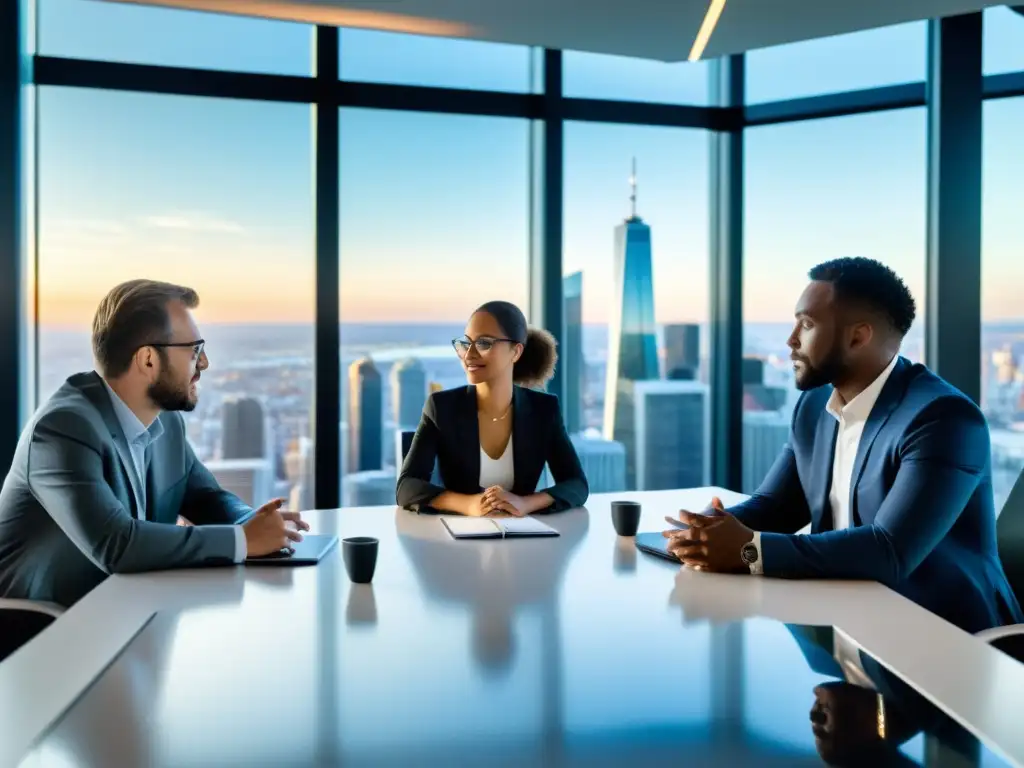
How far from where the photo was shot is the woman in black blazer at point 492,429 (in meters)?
2.92

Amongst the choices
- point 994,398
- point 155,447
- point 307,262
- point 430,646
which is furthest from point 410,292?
point 430,646

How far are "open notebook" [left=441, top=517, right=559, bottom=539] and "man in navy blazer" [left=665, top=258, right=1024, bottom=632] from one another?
416mm

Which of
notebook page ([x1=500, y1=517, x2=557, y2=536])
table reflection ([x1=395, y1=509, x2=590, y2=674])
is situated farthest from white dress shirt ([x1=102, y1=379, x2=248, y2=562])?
notebook page ([x1=500, y1=517, x2=557, y2=536])

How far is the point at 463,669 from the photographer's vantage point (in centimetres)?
126

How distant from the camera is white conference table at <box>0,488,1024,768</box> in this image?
1.01 meters

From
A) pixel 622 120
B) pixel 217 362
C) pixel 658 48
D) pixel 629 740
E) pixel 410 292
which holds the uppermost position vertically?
pixel 622 120

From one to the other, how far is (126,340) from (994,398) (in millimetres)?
3843

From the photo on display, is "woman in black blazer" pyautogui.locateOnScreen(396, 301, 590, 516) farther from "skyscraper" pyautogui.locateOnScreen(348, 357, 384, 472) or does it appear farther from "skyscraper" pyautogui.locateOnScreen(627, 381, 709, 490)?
"skyscraper" pyautogui.locateOnScreen(627, 381, 709, 490)

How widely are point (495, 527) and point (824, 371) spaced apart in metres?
0.90

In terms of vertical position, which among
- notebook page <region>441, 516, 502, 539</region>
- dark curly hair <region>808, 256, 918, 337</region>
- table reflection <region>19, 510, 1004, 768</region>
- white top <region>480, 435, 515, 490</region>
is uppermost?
dark curly hair <region>808, 256, 918, 337</region>

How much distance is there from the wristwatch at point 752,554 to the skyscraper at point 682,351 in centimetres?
307

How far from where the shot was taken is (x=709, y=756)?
0.99 meters

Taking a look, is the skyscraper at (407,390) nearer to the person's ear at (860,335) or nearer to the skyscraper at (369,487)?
the skyscraper at (369,487)

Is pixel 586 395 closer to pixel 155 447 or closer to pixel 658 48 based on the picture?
pixel 658 48
